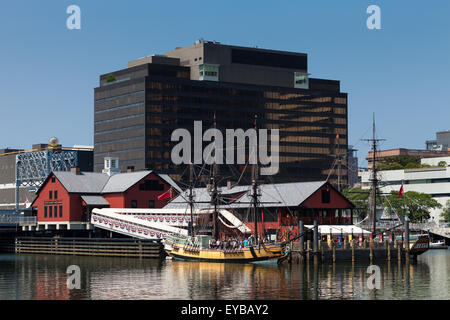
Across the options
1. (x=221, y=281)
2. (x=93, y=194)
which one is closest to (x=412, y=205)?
(x=93, y=194)

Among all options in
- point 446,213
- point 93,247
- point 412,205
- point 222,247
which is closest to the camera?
point 222,247

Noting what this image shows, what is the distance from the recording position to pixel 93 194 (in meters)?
136

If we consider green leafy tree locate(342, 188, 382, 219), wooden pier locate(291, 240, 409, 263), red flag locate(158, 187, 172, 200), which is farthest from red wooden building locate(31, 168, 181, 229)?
green leafy tree locate(342, 188, 382, 219)

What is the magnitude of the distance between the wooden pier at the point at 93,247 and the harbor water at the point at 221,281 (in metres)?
7.94

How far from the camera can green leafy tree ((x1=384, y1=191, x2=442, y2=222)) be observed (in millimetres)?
165125

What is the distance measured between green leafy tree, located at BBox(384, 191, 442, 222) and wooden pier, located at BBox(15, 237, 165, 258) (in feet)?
223

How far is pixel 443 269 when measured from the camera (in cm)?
8931

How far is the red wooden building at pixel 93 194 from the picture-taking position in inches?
5192

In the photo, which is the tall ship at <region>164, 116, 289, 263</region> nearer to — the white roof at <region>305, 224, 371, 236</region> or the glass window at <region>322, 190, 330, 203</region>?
the white roof at <region>305, 224, 371, 236</region>

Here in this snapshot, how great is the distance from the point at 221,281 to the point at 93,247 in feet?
156

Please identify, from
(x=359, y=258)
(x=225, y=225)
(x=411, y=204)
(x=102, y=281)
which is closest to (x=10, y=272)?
(x=102, y=281)

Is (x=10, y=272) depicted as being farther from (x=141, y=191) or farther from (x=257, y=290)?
(x=141, y=191)

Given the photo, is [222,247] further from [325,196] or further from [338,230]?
[325,196]
